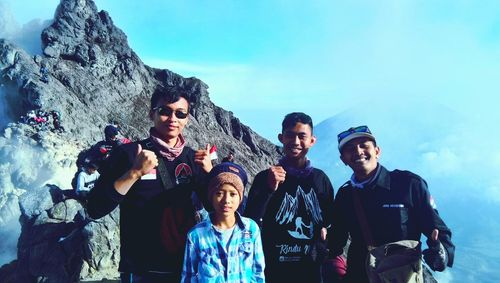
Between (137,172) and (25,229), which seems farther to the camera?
(25,229)

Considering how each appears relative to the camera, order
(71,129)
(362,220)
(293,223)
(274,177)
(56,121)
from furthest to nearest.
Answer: (71,129) → (56,121) → (293,223) → (362,220) → (274,177)

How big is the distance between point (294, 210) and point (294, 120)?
41.1 inches

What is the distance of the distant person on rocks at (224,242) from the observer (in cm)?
351

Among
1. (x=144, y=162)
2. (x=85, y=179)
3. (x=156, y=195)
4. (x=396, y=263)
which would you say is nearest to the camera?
(x=144, y=162)

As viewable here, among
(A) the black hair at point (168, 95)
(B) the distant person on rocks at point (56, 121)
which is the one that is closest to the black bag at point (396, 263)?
(A) the black hair at point (168, 95)

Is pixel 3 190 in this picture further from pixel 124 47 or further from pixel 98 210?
pixel 124 47

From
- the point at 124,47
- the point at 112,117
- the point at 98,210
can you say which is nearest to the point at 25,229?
the point at 98,210

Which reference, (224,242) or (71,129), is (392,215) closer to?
(224,242)

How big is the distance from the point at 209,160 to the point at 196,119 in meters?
45.5

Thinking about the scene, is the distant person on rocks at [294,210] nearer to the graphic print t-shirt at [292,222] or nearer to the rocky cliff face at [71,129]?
the graphic print t-shirt at [292,222]

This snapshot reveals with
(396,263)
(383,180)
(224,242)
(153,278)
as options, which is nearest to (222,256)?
(224,242)

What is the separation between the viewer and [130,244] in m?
3.63

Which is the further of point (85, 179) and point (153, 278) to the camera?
point (85, 179)

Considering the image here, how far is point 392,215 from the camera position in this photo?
4.09m
